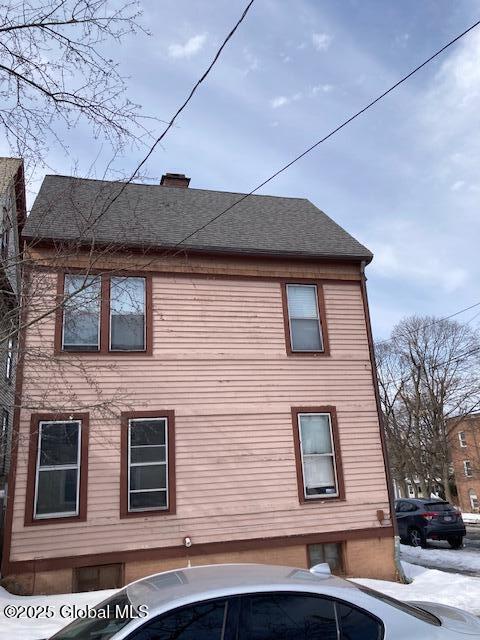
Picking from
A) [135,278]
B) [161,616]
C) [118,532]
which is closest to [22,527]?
[118,532]

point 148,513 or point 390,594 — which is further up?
point 148,513

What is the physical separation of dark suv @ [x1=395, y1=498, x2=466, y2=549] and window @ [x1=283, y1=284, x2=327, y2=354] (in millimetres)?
8577

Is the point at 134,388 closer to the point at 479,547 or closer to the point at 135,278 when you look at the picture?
the point at 135,278

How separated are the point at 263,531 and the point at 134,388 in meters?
3.79

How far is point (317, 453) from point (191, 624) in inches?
323

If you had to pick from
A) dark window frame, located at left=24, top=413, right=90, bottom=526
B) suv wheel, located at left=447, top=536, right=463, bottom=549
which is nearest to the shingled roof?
dark window frame, located at left=24, top=413, right=90, bottom=526

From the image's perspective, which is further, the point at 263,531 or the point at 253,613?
the point at 263,531

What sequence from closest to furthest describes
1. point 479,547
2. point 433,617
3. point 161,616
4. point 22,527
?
point 161,616 < point 433,617 < point 22,527 < point 479,547

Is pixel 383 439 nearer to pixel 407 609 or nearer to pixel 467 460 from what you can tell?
pixel 407 609

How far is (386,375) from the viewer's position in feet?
142

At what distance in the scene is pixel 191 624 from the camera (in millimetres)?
2926

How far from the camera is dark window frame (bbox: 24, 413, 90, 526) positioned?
8.98 meters

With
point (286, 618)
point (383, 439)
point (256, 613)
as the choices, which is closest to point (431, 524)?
point (383, 439)

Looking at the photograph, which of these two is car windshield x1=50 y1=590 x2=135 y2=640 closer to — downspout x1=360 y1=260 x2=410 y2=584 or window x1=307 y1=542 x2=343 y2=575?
window x1=307 y1=542 x2=343 y2=575
